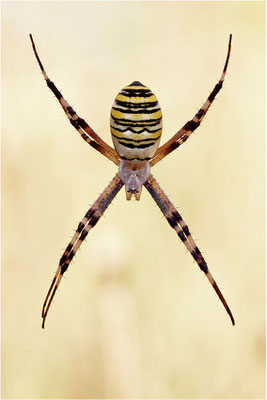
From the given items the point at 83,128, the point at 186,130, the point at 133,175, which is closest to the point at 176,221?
the point at 133,175

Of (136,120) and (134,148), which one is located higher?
(136,120)

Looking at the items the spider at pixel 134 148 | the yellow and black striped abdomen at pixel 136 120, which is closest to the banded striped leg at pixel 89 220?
the spider at pixel 134 148

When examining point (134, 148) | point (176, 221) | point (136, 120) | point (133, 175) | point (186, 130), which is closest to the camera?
point (136, 120)

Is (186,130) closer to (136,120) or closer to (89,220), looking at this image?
(136,120)

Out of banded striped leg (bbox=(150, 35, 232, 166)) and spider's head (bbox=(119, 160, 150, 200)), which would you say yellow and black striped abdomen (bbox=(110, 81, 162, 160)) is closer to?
banded striped leg (bbox=(150, 35, 232, 166))

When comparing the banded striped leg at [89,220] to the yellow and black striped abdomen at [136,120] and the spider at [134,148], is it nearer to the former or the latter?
the spider at [134,148]

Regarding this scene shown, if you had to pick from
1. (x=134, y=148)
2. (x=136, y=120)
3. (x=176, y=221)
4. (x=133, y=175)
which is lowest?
(x=176, y=221)
